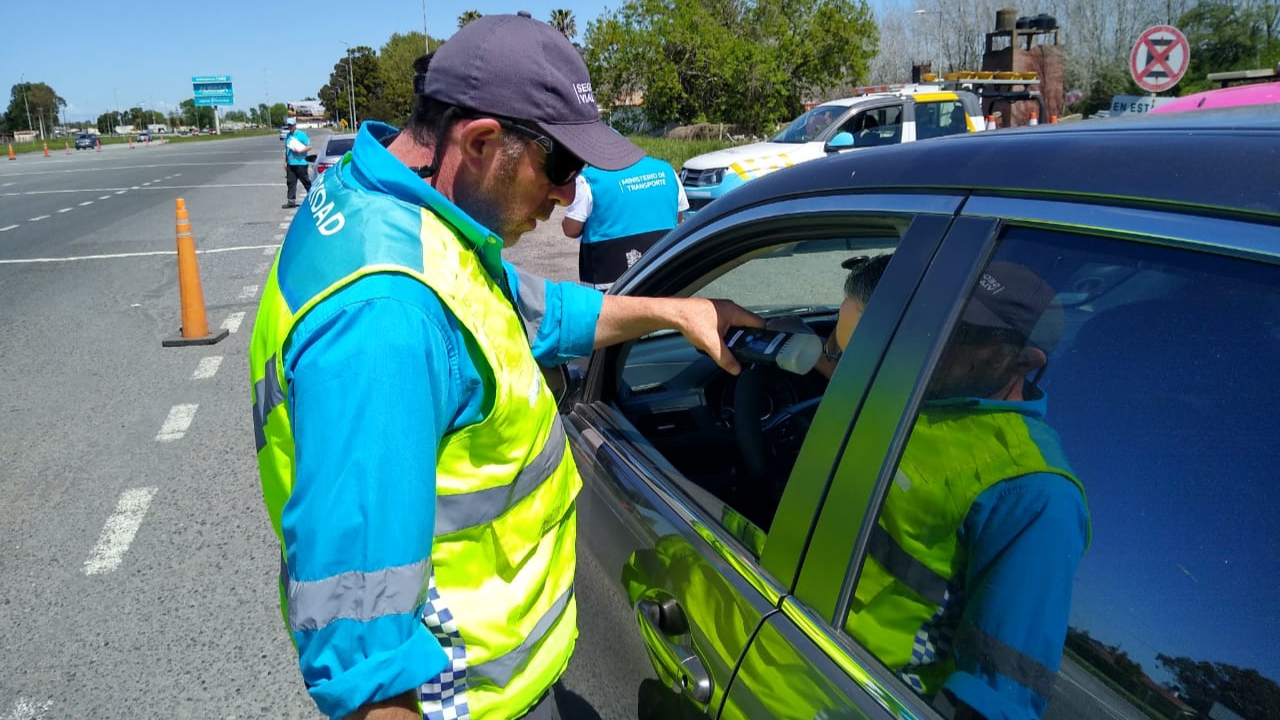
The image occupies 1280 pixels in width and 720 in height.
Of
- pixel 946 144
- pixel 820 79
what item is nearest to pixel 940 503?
pixel 946 144

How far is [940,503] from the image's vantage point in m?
1.21

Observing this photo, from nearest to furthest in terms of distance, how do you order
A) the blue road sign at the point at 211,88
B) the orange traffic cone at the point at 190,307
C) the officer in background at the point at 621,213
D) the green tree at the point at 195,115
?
the officer in background at the point at 621,213 < the orange traffic cone at the point at 190,307 < the blue road sign at the point at 211,88 < the green tree at the point at 195,115

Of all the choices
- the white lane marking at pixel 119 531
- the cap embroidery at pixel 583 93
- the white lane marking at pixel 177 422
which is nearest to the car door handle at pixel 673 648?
the cap embroidery at pixel 583 93

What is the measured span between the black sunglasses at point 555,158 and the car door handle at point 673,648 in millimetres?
740

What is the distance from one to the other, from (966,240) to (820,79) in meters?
36.0

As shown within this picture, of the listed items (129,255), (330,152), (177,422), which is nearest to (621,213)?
(177,422)

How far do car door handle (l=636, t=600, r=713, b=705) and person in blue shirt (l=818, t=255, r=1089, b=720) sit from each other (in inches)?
13.1

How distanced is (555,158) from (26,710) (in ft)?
8.79

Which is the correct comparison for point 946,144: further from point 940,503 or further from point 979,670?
point 979,670

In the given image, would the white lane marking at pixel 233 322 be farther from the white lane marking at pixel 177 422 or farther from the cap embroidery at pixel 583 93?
the cap embroidery at pixel 583 93

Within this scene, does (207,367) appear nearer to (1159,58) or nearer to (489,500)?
(489,500)

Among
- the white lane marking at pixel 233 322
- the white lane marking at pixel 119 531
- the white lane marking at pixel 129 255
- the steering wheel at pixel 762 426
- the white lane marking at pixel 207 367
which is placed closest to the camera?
the steering wheel at pixel 762 426

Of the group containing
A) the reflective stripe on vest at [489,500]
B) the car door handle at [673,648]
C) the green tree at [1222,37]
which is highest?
the green tree at [1222,37]

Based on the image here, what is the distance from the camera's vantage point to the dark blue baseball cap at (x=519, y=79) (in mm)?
1438
